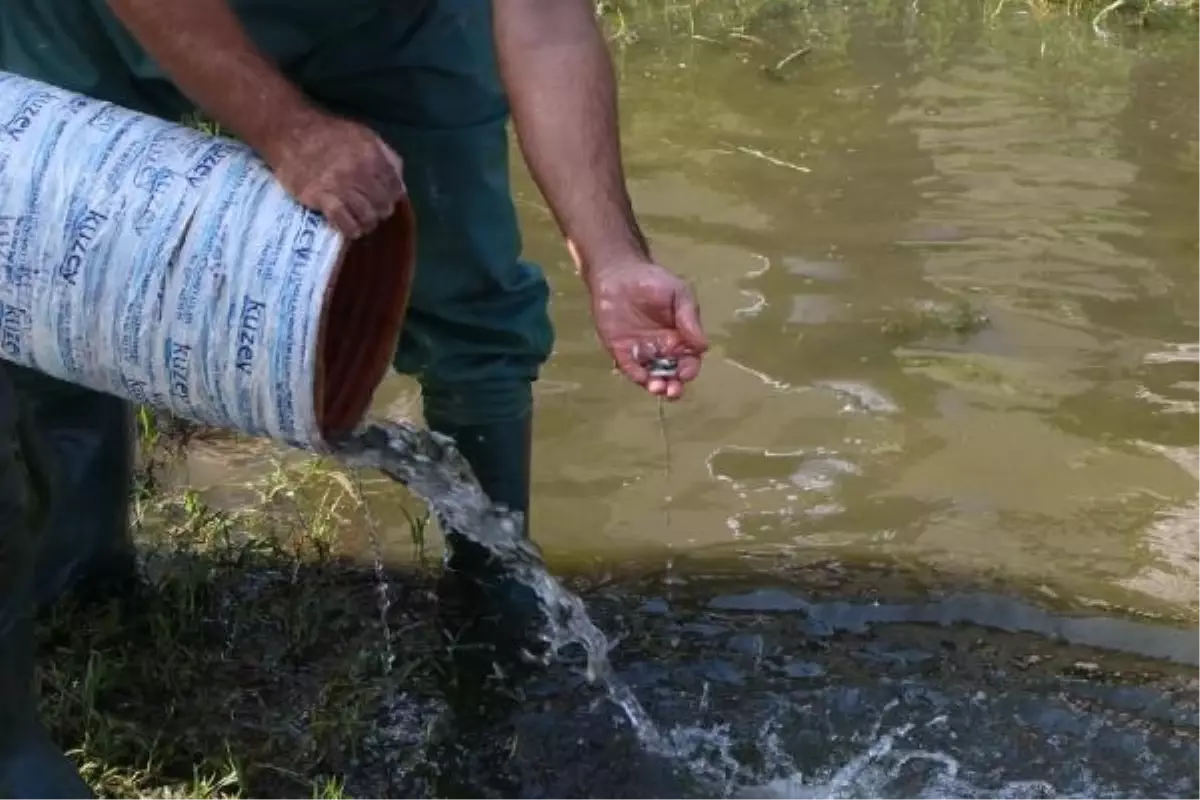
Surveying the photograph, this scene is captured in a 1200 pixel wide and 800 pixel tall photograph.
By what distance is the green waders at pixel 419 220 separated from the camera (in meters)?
2.44

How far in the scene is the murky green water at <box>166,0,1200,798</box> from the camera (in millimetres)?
2576

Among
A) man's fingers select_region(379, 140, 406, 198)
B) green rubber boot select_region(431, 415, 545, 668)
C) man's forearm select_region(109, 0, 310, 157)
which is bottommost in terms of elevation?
green rubber boot select_region(431, 415, 545, 668)

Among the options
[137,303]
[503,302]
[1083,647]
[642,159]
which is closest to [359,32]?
[503,302]

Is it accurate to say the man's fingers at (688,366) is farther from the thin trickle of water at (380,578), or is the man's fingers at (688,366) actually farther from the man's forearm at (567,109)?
the thin trickle of water at (380,578)

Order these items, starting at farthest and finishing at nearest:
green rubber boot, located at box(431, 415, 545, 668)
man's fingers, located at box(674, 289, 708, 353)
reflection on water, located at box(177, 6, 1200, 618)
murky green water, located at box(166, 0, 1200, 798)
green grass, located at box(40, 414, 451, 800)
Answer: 1. reflection on water, located at box(177, 6, 1200, 618)
2. green rubber boot, located at box(431, 415, 545, 668)
3. murky green water, located at box(166, 0, 1200, 798)
4. green grass, located at box(40, 414, 451, 800)
5. man's fingers, located at box(674, 289, 708, 353)

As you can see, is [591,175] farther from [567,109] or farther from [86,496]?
[86,496]

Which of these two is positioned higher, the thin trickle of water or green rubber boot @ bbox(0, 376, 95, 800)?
green rubber boot @ bbox(0, 376, 95, 800)

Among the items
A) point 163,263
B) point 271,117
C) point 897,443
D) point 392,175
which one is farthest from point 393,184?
point 897,443

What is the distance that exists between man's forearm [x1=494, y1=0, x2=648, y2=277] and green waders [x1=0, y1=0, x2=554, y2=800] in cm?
35

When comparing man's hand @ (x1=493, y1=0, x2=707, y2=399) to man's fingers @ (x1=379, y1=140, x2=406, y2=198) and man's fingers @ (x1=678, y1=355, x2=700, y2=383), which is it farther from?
man's fingers @ (x1=379, y1=140, x2=406, y2=198)

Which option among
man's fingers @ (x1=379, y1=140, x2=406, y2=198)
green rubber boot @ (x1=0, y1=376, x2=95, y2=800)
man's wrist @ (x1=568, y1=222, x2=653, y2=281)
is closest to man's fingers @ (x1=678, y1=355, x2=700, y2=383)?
man's wrist @ (x1=568, y1=222, x2=653, y2=281)

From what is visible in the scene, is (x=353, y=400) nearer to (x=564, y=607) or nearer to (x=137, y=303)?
(x=137, y=303)

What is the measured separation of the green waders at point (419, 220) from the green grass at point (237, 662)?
123mm

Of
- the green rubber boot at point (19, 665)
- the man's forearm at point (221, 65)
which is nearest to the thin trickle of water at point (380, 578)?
the green rubber boot at point (19, 665)
